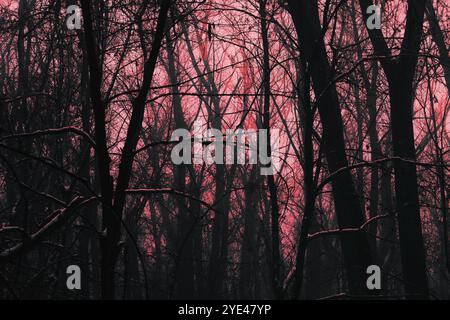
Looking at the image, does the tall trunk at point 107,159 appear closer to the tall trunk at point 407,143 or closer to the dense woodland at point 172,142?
the dense woodland at point 172,142

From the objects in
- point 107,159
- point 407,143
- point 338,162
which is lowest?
point 107,159

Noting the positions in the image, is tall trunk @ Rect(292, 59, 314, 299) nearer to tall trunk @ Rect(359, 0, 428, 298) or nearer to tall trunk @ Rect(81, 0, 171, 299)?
tall trunk @ Rect(81, 0, 171, 299)

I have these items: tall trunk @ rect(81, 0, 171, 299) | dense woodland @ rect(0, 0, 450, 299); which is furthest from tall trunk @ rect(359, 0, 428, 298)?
tall trunk @ rect(81, 0, 171, 299)

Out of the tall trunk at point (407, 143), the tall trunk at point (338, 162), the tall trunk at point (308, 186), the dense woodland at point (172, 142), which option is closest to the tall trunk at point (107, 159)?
the dense woodland at point (172, 142)

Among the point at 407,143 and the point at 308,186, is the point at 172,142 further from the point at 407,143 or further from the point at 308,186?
the point at 407,143

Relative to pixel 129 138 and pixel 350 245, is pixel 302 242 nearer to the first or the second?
pixel 129 138

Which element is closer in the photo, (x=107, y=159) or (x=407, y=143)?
(x=107, y=159)

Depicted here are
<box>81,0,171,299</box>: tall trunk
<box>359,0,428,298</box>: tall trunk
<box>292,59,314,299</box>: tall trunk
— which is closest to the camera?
<box>81,0,171,299</box>: tall trunk

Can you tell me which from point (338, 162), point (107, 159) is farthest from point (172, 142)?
point (338, 162)

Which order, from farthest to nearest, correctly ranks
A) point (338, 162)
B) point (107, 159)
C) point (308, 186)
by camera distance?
point (338, 162) → point (308, 186) → point (107, 159)
